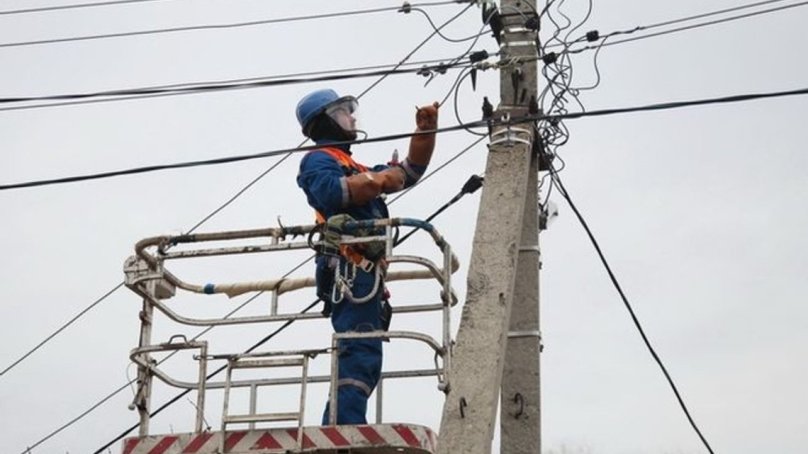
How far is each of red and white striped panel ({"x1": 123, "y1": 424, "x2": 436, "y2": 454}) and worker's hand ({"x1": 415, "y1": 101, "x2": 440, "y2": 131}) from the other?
2.12m

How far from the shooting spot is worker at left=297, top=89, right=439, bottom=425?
8.98 metres

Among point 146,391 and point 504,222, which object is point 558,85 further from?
point 146,391

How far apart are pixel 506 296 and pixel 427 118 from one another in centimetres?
152

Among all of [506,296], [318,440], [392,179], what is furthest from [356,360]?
[392,179]

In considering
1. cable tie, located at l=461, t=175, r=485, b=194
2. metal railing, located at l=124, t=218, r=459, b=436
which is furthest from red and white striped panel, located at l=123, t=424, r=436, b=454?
cable tie, located at l=461, t=175, r=485, b=194

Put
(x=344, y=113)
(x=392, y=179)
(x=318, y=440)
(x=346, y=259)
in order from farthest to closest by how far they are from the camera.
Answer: (x=344, y=113), (x=392, y=179), (x=346, y=259), (x=318, y=440)

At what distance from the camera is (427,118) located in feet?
32.2

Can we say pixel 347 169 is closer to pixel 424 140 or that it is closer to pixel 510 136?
pixel 424 140

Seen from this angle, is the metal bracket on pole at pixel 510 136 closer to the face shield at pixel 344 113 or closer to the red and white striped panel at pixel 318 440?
the face shield at pixel 344 113

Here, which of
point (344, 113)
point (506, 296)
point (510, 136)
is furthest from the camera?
point (344, 113)

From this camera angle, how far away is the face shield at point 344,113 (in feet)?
32.9

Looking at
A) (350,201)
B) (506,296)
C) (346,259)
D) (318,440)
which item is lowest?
(318,440)

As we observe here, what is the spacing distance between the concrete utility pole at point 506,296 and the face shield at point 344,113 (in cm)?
95

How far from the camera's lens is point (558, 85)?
35.9ft
